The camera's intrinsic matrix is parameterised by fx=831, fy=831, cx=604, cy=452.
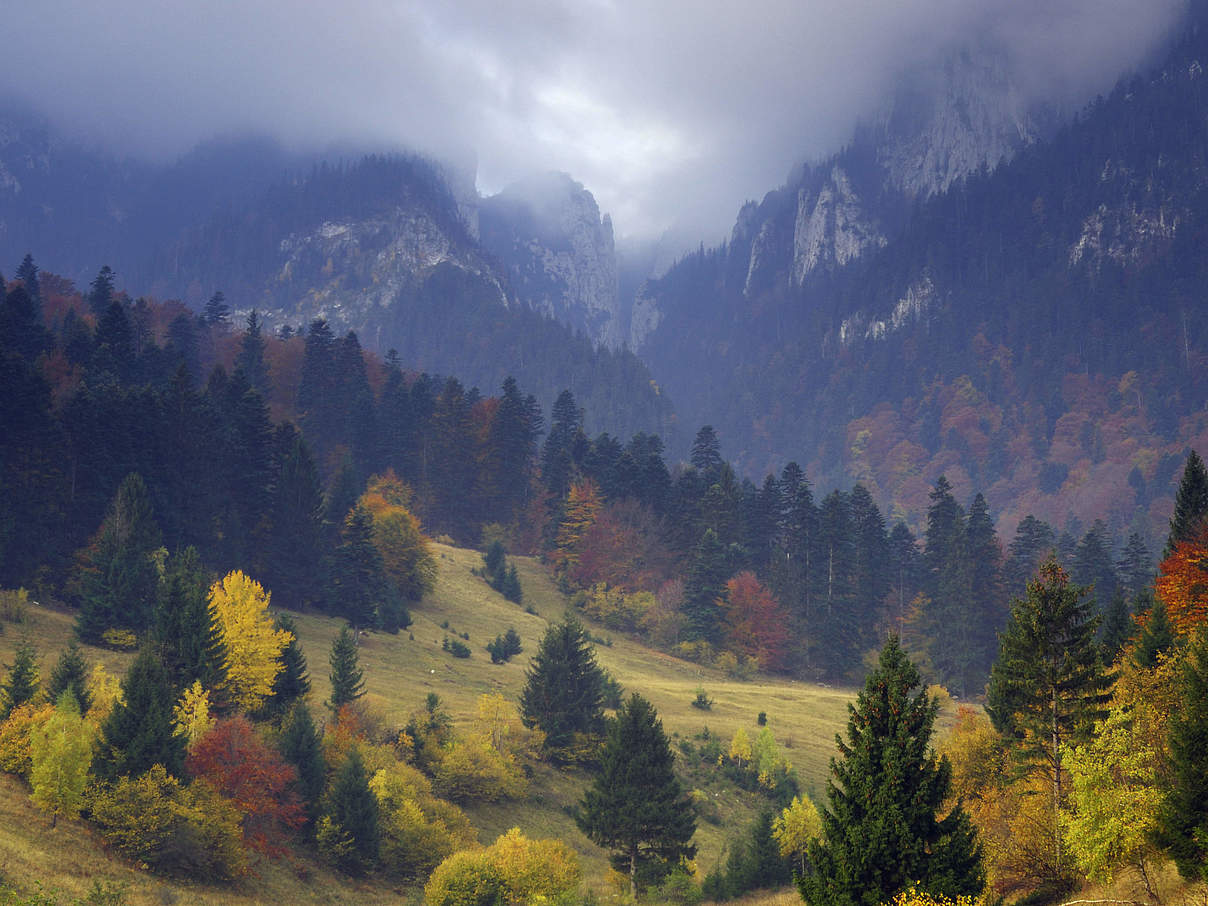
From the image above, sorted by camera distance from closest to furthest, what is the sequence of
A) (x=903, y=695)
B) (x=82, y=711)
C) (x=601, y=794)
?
(x=903, y=695) < (x=82, y=711) < (x=601, y=794)

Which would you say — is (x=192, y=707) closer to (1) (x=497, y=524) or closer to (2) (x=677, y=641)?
(2) (x=677, y=641)

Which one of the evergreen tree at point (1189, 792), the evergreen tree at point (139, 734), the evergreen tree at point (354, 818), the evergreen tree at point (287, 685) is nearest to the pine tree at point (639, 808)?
the evergreen tree at point (354, 818)

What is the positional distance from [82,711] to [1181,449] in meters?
217

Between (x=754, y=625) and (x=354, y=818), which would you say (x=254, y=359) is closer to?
(x=754, y=625)

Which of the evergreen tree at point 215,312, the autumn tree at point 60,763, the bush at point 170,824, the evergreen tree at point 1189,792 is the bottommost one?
the bush at point 170,824

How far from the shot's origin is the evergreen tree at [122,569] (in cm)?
5403

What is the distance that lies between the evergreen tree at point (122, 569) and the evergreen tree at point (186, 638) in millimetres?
10007

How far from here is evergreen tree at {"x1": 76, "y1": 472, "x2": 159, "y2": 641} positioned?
54031mm

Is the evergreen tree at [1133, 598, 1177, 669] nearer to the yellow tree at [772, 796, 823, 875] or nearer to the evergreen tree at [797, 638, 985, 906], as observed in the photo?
the yellow tree at [772, 796, 823, 875]

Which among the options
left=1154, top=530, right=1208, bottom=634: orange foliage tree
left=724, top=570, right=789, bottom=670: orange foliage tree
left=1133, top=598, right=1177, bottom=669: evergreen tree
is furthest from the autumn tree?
left=724, top=570, right=789, bottom=670: orange foliage tree

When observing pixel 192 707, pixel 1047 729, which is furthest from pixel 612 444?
pixel 1047 729

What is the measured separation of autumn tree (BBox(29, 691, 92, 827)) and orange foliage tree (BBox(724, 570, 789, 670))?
70.1 m

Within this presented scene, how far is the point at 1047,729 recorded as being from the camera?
2911 cm

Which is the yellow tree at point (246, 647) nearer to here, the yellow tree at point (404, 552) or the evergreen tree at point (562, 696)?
the evergreen tree at point (562, 696)
